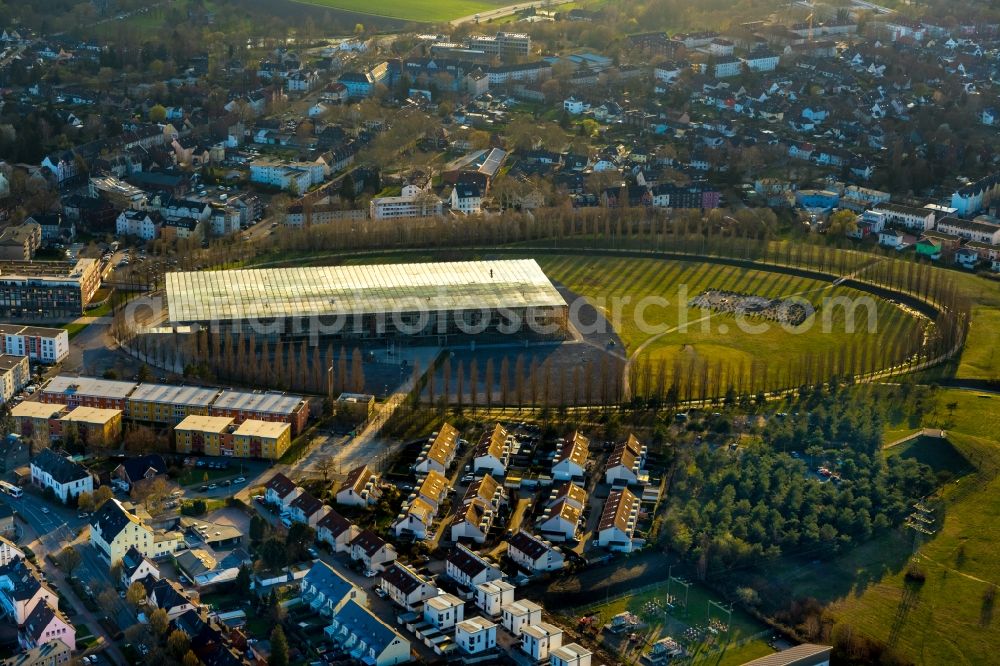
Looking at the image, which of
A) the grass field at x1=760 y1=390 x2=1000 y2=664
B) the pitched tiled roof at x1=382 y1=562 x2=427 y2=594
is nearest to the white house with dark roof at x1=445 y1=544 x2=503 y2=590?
the pitched tiled roof at x1=382 y1=562 x2=427 y2=594

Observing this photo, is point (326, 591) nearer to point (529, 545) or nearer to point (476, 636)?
point (476, 636)

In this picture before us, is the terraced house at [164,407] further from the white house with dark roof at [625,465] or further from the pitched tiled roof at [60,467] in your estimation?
the white house with dark roof at [625,465]

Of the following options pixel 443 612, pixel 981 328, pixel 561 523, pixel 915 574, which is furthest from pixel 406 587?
pixel 981 328

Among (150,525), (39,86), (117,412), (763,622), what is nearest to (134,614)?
(150,525)

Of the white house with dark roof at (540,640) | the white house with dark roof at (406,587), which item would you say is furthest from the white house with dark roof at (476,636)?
the white house with dark roof at (406,587)

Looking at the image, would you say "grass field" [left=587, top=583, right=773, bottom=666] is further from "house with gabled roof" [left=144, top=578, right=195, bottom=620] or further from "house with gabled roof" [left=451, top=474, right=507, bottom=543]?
"house with gabled roof" [left=144, top=578, right=195, bottom=620]

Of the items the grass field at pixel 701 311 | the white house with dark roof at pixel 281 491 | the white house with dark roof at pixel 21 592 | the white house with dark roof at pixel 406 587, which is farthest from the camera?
the grass field at pixel 701 311

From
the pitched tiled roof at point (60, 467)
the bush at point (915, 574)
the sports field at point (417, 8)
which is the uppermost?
the sports field at point (417, 8)
